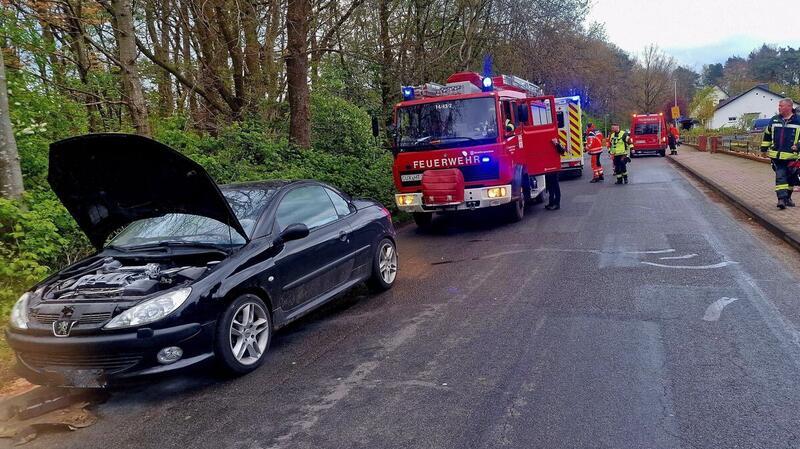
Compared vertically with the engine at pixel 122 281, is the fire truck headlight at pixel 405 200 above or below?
below

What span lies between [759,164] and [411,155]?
1643 centimetres

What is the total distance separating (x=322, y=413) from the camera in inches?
150

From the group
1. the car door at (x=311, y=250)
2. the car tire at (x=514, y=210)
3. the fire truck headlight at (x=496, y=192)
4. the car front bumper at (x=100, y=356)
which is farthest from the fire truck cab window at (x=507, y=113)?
the car front bumper at (x=100, y=356)

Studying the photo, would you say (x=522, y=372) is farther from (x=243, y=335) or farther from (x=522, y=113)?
(x=522, y=113)

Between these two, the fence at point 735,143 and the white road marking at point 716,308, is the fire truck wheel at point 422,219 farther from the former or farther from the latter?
the fence at point 735,143

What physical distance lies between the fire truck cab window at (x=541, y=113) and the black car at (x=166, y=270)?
8657mm

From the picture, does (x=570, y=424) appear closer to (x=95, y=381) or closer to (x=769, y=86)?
(x=95, y=381)

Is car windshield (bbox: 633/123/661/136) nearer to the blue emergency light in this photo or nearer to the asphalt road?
the blue emergency light

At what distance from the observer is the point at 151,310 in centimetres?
404

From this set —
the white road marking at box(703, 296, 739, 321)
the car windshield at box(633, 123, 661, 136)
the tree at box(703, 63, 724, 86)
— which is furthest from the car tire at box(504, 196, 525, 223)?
the tree at box(703, 63, 724, 86)

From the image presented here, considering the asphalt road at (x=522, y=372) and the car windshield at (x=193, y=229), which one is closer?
the asphalt road at (x=522, y=372)

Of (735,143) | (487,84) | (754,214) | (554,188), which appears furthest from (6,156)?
(735,143)

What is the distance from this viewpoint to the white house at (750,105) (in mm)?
82250

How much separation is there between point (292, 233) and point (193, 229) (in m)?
→ 0.87
